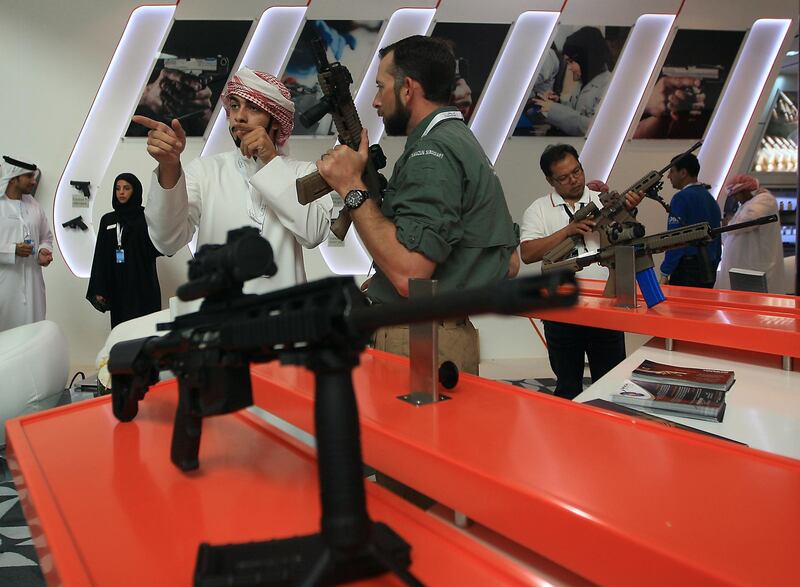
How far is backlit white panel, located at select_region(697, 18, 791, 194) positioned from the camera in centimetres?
527

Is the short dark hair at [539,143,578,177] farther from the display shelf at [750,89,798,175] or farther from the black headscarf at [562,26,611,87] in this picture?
the display shelf at [750,89,798,175]

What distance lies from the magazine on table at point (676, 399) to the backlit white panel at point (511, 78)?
3758mm

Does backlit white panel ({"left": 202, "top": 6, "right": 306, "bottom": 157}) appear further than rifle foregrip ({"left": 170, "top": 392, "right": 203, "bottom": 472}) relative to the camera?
Yes

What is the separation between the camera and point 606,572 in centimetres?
64

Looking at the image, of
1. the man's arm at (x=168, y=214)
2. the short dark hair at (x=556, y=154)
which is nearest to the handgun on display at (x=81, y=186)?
the man's arm at (x=168, y=214)

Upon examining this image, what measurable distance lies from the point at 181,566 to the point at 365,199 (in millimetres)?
877

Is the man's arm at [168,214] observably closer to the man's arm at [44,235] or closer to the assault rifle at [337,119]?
the assault rifle at [337,119]

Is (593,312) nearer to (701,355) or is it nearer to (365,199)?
(701,355)

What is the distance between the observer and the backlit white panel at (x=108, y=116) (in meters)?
4.64

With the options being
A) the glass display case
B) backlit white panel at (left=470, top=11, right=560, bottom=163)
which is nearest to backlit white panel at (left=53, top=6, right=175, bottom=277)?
backlit white panel at (left=470, top=11, right=560, bottom=163)

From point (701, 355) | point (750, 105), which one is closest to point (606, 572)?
point (701, 355)

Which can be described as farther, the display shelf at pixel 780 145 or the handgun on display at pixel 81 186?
the display shelf at pixel 780 145

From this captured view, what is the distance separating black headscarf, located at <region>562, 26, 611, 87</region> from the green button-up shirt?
4.14 meters

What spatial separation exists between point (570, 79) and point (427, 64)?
4.06 metres
